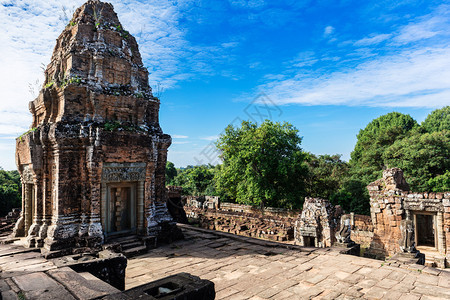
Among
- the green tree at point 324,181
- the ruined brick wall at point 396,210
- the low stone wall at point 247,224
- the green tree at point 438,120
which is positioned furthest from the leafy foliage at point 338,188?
the green tree at point 438,120

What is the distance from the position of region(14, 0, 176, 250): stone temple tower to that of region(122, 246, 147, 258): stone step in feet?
2.75

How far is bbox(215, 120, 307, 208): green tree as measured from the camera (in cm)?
2023

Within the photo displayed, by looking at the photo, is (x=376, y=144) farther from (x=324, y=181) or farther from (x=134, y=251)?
(x=134, y=251)

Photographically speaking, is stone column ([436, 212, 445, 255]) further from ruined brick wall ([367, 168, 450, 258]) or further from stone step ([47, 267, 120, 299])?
stone step ([47, 267, 120, 299])

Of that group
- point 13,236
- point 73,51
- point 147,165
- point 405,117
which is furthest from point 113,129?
point 405,117

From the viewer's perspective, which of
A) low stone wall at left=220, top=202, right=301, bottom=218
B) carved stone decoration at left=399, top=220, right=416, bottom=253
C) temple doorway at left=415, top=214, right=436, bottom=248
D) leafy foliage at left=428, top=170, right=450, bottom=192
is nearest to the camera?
carved stone decoration at left=399, top=220, right=416, bottom=253

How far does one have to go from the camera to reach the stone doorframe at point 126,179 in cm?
872

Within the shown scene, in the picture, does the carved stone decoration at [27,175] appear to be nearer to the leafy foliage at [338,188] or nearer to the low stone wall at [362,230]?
the low stone wall at [362,230]

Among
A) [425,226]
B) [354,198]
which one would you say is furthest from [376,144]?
[425,226]

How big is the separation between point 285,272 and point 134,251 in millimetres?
4369

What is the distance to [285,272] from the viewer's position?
656 cm

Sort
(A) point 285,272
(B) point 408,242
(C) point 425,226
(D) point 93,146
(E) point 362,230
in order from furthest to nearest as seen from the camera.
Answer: (C) point 425,226 → (E) point 362,230 → (D) point 93,146 → (B) point 408,242 → (A) point 285,272

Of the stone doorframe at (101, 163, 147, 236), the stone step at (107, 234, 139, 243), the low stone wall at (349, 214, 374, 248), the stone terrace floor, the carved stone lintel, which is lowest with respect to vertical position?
the low stone wall at (349, 214, 374, 248)

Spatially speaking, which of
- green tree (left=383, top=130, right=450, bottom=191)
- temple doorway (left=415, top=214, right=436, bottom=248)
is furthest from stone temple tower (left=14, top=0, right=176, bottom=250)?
green tree (left=383, top=130, right=450, bottom=191)
